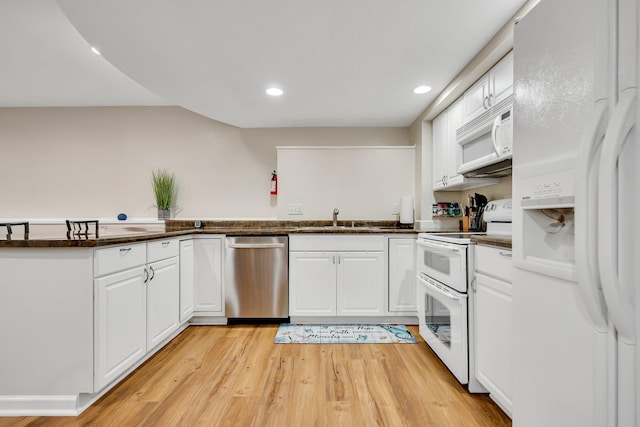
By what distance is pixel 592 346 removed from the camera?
83 centimetres

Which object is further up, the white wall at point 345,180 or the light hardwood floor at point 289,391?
the white wall at point 345,180

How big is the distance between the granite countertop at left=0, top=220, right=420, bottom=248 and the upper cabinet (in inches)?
23.9

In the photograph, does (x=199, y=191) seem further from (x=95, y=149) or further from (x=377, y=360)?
(x=377, y=360)

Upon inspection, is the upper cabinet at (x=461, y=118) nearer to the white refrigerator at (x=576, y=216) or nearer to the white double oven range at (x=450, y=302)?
the white double oven range at (x=450, y=302)

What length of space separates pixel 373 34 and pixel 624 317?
68.5 inches

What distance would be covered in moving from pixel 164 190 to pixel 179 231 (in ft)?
3.70

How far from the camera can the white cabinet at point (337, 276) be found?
283 cm

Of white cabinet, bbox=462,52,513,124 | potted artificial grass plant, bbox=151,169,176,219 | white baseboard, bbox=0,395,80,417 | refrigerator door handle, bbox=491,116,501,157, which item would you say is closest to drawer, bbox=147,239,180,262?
white baseboard, bbox=0,395,80,417

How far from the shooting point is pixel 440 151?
2916mm

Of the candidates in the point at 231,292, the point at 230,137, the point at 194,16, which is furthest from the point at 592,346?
the point at 230,137

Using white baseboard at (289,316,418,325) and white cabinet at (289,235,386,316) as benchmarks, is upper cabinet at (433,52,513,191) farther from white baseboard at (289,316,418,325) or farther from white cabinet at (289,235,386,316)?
white baseboard at (289,316,418,325)

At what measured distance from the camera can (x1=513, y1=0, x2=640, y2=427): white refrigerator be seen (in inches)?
29.5

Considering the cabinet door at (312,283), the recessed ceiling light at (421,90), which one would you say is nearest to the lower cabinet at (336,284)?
the cabinet door at (312,283)

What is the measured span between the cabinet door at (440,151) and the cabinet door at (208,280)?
220cm
